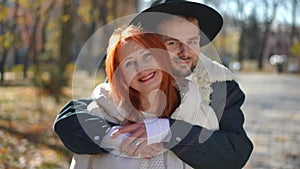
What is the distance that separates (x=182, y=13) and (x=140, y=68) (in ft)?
0.95

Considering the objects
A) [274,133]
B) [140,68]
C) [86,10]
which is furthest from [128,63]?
[86,10]

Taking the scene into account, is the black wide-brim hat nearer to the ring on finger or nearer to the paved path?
the ring on finger

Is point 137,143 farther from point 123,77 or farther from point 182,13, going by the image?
point 182,13

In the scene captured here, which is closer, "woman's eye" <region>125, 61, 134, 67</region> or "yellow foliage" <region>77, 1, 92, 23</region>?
"woman's eye" <region>125, 61, 134, 67</region>

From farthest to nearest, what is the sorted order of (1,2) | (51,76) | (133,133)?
(51,76), (1,2), (133,133)

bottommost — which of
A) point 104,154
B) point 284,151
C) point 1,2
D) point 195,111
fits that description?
point 284,151

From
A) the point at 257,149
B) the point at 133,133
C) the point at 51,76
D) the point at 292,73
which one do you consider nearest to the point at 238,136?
the point at 133,133

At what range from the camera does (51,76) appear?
643 inches

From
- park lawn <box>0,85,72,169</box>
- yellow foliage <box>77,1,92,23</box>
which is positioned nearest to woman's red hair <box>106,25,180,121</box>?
park lawn <box>0,85,72,169</box>

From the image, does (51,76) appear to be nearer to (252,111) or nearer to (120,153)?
(252,111)

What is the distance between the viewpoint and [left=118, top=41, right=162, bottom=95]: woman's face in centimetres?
189

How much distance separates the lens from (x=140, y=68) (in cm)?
190

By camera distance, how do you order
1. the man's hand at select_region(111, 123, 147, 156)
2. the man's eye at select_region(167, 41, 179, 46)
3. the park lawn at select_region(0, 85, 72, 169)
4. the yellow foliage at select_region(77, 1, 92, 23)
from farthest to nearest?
the yellow foliage at select_region(77, 1, 92, 23) < the park lawn at select_region(0, 85, 72, 169) < the man's eye at select_region(167, 41, 179, 46) < the man's hand at select_region(111, 123, 147, 156)

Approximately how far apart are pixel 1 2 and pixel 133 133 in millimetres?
7561
